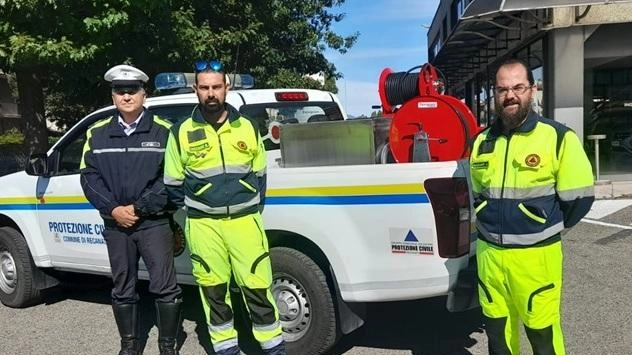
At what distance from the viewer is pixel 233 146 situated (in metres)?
3.69

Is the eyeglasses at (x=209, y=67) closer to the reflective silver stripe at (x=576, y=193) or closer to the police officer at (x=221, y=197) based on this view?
the police officer at (x=221, y=197)

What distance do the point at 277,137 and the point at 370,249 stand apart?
4.97 ft

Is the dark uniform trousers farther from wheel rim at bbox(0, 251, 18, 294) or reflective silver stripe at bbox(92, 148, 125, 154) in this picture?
wheel rim at bbox(0, 251, 18, 294)

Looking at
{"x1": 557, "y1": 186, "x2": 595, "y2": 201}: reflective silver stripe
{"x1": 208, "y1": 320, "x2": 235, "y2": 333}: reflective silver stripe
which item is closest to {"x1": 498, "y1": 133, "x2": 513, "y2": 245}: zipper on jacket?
{"x1": 557, "y1": 186, "x2": 595, "y2": 201}: reflective silver stripe

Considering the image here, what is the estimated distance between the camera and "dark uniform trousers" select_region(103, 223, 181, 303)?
4.14 m

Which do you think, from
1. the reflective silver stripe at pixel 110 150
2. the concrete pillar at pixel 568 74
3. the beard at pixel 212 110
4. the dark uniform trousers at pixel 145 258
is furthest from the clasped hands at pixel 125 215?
the concrete pillar at pixel 568 74

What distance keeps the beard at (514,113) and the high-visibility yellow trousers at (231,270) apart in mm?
1565

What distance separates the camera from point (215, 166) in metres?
3.66

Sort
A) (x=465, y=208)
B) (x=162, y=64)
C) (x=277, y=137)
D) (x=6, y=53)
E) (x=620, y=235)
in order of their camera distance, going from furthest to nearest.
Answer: (x=162, y=64)
(x=6, y=53)
(x=620, y=235)
(x=277, y=137)
(x=465, y=208)

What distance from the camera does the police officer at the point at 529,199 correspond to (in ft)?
9.66

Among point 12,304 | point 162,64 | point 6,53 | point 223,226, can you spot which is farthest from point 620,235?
point 6,53

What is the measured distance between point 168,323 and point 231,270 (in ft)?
2.33

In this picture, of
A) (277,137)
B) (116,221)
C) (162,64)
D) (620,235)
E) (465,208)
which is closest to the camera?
(465,208)

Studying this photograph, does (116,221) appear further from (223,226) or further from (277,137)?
(277,137)
